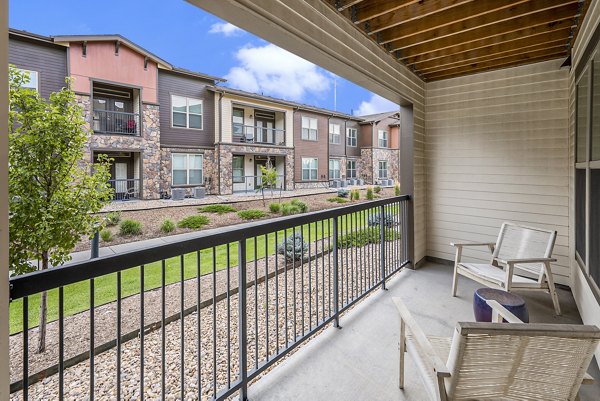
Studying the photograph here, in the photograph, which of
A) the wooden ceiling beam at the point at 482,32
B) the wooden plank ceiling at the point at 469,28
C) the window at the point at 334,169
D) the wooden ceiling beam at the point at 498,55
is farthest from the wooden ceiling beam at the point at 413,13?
the window at the point at 334,169

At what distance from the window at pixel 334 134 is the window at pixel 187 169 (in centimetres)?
963

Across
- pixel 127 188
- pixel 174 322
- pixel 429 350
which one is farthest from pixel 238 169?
pixel 429 350

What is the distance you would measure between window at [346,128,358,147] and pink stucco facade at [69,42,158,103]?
532 inches

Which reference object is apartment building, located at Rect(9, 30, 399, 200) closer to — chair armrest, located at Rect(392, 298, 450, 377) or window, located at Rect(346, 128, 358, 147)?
window, located at Rect(346, 128, 358, 147)

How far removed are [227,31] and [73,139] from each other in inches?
2293

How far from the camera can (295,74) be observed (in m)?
75.1

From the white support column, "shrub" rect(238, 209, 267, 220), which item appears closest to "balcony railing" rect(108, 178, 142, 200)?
"shrub" rect(238, 209, 267, 220)

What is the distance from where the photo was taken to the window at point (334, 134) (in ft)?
68.6

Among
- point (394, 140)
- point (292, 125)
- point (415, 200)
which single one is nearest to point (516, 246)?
point (415, 200)

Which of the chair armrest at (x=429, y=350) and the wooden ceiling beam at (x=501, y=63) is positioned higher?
the wooden ceiling beam at (x=501, y=63)

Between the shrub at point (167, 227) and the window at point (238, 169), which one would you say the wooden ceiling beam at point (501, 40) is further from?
the window at point (238, 169)

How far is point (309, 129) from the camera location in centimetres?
1947

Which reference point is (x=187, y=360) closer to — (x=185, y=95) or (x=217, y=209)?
(x=217, y=209)

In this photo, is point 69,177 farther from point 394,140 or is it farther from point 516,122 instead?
point 394,140
